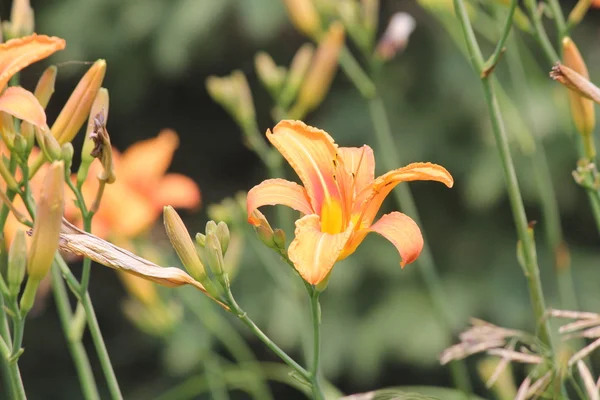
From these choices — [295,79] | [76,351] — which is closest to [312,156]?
[76,351]

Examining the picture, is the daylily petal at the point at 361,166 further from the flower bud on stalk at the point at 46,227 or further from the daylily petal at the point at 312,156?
the flower bud on stalk at the point at 46,227

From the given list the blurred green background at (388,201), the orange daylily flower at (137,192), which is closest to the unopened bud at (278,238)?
the orange daylily flower at (137,192)

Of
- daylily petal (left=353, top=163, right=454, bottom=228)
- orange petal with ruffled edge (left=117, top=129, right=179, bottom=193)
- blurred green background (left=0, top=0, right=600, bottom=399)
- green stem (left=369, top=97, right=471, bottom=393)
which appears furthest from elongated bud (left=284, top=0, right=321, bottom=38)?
blurred green background (left=0, top=0, right=600, bottom=399)

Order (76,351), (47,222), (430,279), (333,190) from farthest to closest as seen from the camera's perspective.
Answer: (430,279) → (76,351) → (333,190) → (47,222)

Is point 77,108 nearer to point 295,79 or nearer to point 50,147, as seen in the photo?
point 50,147

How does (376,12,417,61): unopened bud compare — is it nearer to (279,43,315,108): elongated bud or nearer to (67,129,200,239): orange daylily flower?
(279,43,315,108): elongated bud

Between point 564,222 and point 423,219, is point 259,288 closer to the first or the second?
point 423,219
